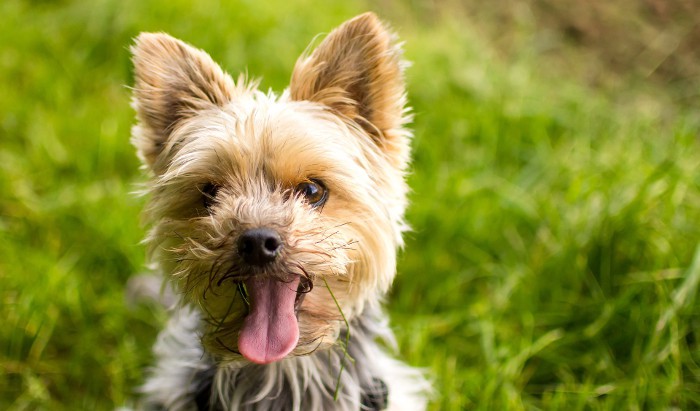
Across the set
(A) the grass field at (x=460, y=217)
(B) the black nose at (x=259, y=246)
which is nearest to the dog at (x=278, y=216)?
(B) the black nose at (x=259, y=246)

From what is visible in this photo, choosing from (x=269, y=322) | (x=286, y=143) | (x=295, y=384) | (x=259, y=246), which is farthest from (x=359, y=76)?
(x=295, y=384)

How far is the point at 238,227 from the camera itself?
7.92 ft

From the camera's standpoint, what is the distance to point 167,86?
2.76 m

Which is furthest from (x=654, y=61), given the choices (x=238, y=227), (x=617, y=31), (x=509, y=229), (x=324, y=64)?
(x=238, y=227)

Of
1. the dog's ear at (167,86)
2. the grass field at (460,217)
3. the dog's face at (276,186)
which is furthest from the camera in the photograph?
the grass field at (460,217)

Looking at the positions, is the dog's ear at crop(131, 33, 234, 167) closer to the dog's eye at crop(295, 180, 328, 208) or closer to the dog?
the dog

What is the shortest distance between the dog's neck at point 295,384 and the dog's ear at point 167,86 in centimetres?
98

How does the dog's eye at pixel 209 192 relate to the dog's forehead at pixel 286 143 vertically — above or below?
below

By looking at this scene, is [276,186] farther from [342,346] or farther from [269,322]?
[342,346]

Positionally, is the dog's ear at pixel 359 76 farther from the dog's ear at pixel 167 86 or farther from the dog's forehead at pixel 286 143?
the dog's ear at pixel 167 86

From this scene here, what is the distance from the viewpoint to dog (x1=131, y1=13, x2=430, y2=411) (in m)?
2.46

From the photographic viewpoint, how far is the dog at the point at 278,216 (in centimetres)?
246

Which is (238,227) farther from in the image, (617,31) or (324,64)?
(617,31)

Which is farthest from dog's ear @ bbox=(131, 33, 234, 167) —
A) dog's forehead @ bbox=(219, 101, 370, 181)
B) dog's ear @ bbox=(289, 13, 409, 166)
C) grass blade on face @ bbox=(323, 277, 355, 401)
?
grass blade on face @ bbox=(323, 277, 355, 401)
